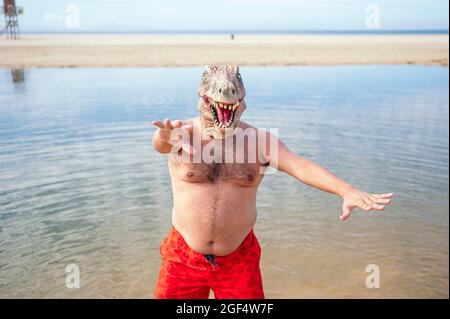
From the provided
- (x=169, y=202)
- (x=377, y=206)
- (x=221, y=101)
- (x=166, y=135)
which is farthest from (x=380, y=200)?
(x=169, y=202)

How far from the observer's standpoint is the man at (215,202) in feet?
12.7

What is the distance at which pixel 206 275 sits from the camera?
4.00m

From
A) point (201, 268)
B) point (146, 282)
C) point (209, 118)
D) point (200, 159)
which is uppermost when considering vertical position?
point (209, 118)

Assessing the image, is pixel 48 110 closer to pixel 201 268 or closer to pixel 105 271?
pixel 105 271

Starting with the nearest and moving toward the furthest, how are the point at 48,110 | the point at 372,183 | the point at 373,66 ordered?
the point at 372,183
the point at 48,110
the point at 373,66

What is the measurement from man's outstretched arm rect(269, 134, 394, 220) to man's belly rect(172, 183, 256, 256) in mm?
397

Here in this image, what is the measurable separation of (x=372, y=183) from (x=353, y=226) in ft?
6.13

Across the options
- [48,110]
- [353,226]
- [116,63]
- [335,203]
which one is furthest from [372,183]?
[116,63]

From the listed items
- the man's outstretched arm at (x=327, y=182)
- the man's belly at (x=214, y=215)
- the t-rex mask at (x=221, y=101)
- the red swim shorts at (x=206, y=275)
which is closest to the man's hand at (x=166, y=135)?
the t-rex mask at (x=221, y=101)

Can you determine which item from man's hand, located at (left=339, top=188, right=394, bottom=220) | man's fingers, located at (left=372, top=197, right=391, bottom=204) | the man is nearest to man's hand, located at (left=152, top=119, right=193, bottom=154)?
the man

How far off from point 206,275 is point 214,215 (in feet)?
1.55

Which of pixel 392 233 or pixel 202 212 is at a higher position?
pixel 202 212

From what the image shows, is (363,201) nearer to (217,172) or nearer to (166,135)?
(217,172)

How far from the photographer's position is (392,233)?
7.79 metres
